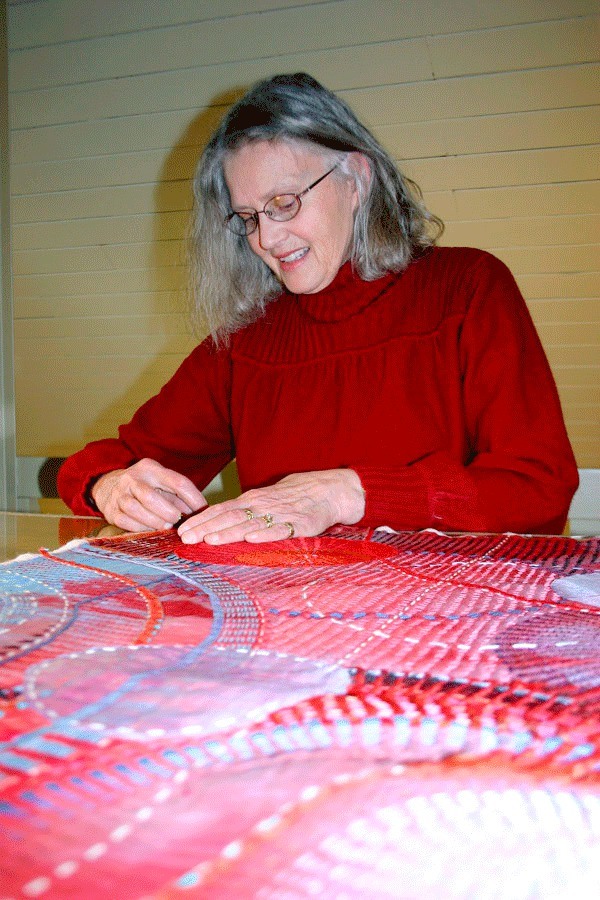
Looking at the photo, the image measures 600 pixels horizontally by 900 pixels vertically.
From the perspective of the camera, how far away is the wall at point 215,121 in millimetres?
2252

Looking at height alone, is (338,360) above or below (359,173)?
below

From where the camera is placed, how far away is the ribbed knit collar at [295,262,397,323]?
1.32 meters

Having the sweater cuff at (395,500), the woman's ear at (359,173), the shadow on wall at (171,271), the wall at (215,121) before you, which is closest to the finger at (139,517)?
the sweater cuff at (395,500)

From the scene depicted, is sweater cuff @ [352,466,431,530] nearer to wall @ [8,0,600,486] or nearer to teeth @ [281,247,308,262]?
teeth @ [281,247,308,262]

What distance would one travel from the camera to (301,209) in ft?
4.18

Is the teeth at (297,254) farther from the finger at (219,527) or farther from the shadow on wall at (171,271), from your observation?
the shadow on wall at (171,271)

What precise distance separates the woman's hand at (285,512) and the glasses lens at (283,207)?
1.62ft

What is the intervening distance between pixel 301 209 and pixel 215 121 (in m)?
1.43

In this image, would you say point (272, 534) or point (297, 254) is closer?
point (272, 534)

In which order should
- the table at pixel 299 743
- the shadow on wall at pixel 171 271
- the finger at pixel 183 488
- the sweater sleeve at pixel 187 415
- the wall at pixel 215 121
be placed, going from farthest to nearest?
the shadow on wall at pixel 171 271 → the wall at pixel 215 121 → the sweater sleeve at pixel 187 415 → the finger at pixel 183 488 → the table at pixel 299 743

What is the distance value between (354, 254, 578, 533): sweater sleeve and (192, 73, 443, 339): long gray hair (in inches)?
6.8

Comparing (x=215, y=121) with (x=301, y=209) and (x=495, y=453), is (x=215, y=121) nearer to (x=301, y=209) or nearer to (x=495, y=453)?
(x=301, y=209)

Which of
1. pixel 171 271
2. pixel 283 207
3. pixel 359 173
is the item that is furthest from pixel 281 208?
pixel 171 271

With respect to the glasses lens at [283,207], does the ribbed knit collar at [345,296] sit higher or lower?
lower
